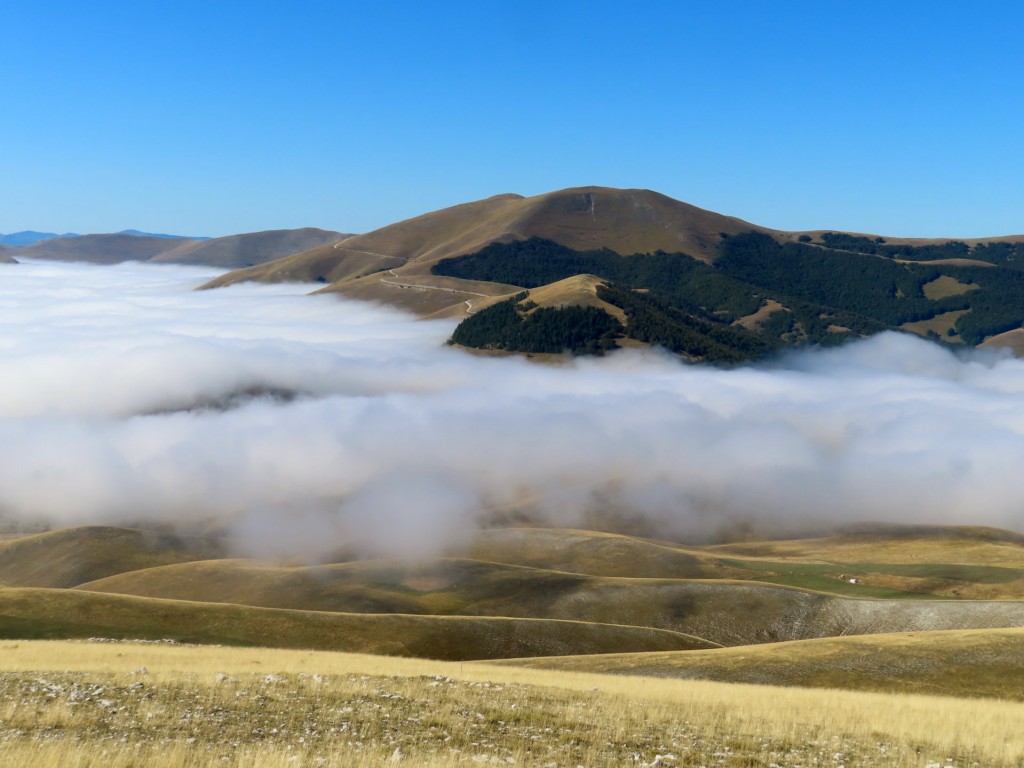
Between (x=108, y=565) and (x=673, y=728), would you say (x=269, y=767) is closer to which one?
(x=673, y=728)

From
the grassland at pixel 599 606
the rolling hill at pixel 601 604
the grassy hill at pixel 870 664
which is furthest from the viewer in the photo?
the rolling hill at pixel 601 604

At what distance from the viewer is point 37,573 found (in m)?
154

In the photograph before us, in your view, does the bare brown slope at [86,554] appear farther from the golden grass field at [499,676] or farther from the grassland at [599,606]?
the golden grass field at [499,676]

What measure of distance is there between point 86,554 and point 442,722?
15354 centimetres

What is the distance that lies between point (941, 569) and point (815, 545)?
125 feet

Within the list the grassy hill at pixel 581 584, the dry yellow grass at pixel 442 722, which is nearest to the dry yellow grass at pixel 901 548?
the grassy hill at pixel 581 584

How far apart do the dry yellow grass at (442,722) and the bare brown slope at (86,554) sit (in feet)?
431

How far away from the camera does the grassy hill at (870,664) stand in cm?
4434

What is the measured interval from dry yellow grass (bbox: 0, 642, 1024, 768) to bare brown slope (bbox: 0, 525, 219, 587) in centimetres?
13126

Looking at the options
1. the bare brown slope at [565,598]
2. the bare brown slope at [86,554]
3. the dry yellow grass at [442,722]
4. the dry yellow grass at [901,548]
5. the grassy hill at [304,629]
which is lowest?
the bare brown slope at [86,554]

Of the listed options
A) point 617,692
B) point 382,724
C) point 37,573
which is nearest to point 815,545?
point 37,573

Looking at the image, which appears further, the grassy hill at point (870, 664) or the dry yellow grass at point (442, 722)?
the grassy hill at point (870, 664)

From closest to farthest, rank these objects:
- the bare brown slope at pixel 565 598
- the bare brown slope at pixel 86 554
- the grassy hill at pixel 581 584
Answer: the grassy hill at pixel 581 584, the bare brown slope at pixel 565 598, the bare brown slope at pixel 86 554

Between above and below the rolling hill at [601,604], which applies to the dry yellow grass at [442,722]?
above
